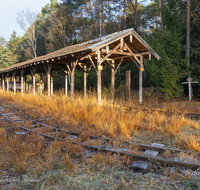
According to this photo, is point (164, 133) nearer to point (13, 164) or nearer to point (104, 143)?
point (104, 143)

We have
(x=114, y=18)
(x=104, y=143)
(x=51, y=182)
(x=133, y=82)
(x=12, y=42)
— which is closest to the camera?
(x=51, y=182)

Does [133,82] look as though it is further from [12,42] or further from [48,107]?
[12,42]

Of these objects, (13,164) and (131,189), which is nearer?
(131,189)

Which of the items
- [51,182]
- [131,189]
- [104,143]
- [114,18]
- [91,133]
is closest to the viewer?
[131,189]

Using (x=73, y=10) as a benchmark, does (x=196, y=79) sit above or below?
below

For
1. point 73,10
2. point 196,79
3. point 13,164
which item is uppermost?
point 73,10

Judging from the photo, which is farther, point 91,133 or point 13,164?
point 91,133

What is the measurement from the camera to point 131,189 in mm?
2680

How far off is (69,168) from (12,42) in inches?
2253

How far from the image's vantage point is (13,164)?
3.65 meters

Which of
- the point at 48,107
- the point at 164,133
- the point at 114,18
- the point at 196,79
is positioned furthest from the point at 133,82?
the point at 164,133

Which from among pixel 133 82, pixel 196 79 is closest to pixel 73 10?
pixel 133 82

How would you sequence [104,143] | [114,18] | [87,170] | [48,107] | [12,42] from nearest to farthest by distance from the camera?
[87,170] < [104,143] < [48,107] < [114,18] < [12,42]

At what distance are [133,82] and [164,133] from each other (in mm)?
17414
